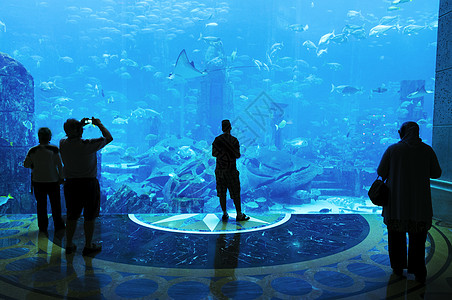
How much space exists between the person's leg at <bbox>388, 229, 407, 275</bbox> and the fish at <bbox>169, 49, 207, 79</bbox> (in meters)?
6.93

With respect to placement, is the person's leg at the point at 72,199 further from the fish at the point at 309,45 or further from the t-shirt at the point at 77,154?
the fish at the point at 309,45

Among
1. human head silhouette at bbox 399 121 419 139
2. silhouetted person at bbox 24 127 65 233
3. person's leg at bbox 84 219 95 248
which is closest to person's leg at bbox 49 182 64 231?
silhouetted person at bbox 24 127 65 233

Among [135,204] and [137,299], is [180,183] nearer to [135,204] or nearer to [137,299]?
[135,204]

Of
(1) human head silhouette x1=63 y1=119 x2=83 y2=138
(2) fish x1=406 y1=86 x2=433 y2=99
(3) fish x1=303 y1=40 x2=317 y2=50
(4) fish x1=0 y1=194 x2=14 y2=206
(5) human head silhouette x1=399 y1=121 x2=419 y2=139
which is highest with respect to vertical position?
(3) fish x1=303 y1=40 x2=317 y2=50

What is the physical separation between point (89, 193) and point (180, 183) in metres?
5.38

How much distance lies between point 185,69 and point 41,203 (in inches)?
224

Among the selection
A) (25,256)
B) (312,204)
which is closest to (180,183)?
(312,204)

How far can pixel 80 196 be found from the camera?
3.13 m

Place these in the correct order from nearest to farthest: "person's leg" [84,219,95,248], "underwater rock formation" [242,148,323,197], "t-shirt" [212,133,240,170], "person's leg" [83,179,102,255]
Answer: "person's leg" [83,179,102,255], "person's leg" [84,219,95,248], "t-shirt" [212,133,240,170], "underwater rock formation" [242,148,323,197]

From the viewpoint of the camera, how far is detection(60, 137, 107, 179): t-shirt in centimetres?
306

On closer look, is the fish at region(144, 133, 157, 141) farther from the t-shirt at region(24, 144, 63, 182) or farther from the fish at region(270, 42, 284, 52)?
the t-shirt at region(24, 144, 63, 182)

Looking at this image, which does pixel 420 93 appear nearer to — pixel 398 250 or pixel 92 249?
pixel 398 250

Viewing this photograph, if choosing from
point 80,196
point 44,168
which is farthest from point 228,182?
point 44,168

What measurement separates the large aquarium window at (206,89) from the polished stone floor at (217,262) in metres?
3.22
